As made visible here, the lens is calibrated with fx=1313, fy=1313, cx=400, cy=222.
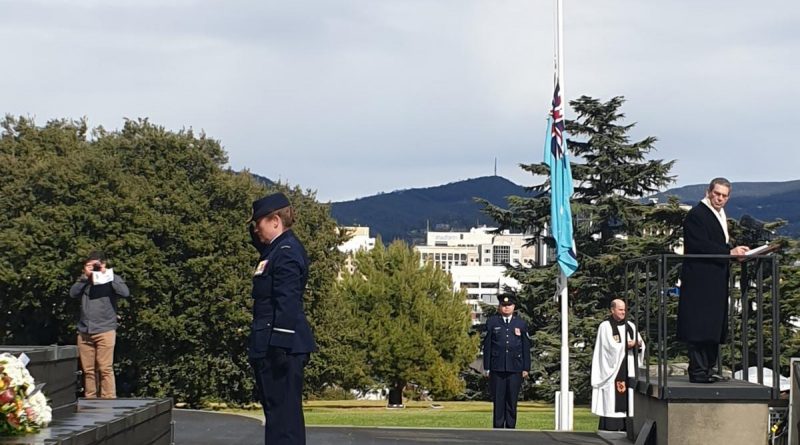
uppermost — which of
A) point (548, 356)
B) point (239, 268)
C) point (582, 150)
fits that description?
point (582, 150)

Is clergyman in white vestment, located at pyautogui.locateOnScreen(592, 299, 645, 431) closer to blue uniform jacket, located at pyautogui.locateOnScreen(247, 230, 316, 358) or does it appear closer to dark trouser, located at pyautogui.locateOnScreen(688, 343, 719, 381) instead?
dark trouser, located at pyautogui.locateOnScreen(688, 343, 719, 381)

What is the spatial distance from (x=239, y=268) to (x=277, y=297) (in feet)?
137

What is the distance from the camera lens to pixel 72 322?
47.9 meters

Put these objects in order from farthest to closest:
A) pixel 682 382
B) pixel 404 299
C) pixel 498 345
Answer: pixel 404 299
pixel 498 345
pixel 682 382

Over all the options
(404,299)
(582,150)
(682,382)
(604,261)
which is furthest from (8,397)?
(404,299)

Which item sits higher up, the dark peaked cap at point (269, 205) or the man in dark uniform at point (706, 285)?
the dark peaked cap at point (269, 205)

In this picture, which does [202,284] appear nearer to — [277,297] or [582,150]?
[582,150]

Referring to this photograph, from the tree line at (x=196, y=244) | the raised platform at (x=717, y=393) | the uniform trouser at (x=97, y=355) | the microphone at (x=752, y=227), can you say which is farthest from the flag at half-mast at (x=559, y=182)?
the tree line at (x=196, y=244)

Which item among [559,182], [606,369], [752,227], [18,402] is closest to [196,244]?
[752,227]

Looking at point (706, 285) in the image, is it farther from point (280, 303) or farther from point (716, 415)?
point (280, 303)

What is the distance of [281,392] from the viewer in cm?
880

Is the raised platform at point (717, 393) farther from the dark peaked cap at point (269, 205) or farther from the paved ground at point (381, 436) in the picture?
the dark peaked cap at point (269, 205)

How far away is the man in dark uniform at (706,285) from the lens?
979 cm

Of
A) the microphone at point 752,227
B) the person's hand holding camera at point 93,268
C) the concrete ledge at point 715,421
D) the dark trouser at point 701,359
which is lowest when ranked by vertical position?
the concrete ledge at point 715,421
